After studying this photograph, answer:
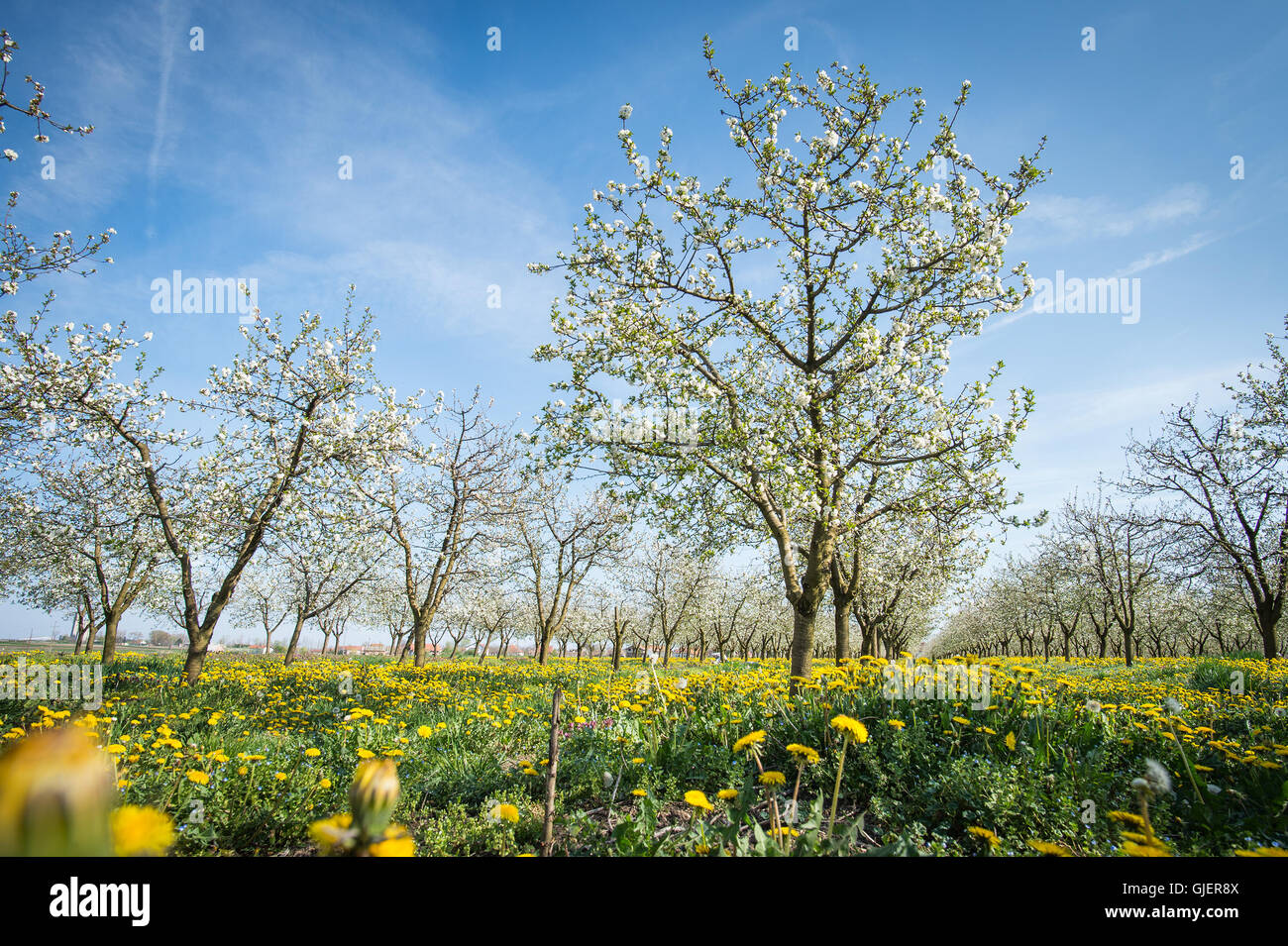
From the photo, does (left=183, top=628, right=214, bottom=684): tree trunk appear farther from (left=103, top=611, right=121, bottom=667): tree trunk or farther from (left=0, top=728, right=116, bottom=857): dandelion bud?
(left=0, top=728, right=116, bottom=857): dandelion bud

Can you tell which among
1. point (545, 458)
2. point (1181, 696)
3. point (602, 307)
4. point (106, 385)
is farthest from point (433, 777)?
point (106, 385)

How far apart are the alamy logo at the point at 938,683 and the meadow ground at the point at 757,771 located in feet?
0.34

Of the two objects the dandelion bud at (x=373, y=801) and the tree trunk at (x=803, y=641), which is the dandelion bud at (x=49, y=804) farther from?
the tree trunk at (x=803, y=641)

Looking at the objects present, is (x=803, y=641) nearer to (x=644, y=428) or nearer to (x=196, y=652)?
(x=644, y=428)

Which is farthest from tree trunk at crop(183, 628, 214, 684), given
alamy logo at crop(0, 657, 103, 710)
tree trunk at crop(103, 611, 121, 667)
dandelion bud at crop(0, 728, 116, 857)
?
dandelion bud at crop(0, 728, 116, 857)

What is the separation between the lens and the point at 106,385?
1013cm

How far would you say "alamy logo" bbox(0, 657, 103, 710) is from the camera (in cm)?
727
